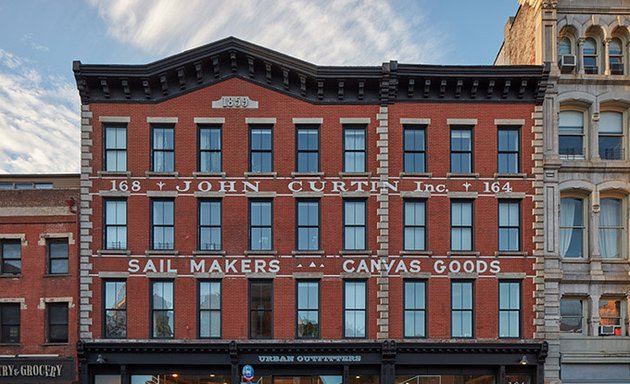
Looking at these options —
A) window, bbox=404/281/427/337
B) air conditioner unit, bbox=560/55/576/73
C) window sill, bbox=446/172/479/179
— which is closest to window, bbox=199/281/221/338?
window, bbox=404/281/427/337

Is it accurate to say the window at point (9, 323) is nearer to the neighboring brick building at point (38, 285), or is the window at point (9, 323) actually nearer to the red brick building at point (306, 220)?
the neighboring brick building at point (38, 285)

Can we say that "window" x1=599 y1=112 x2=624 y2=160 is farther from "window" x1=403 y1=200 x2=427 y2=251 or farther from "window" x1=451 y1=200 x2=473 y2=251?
"window" x1=403 y1=200 x2=427 y2=251

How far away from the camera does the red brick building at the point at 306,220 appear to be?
2045 cm

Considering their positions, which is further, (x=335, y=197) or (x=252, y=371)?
(x=335, y=197)

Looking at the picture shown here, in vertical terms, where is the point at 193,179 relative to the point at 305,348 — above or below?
above

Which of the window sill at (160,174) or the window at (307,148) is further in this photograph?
the window at (307,148)

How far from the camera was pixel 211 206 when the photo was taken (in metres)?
21.0

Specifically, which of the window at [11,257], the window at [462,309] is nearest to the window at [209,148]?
the window at [11,257]

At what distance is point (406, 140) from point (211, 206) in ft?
26.1

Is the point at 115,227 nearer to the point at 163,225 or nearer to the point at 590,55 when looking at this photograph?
the point at 163,225

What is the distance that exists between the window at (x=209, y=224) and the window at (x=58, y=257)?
5185mm

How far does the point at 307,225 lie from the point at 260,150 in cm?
341

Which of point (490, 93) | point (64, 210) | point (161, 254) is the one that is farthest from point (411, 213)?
point (64, 210)

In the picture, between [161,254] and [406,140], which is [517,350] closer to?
[406,140]
